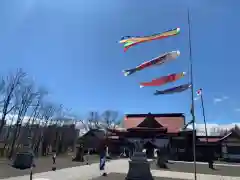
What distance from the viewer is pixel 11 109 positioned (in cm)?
4031

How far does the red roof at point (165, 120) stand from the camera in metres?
58.1

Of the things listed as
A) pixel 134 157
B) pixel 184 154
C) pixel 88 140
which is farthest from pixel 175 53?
pixel 88 140

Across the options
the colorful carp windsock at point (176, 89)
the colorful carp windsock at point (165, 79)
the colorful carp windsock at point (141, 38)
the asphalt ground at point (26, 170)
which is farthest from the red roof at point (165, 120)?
the colorful carp windsock at point (141, 38)

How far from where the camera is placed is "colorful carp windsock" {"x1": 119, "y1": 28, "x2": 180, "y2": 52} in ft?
63.7

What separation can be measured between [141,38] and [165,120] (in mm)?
42163

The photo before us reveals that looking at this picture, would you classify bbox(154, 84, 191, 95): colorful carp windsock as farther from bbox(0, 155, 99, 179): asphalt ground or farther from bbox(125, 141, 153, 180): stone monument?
bbox(0, 155, 99, 179): asphalt ground

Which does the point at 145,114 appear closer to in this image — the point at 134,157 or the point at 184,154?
the point at 184,154

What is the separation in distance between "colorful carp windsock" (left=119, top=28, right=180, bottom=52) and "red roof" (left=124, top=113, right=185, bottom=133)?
38051 mm

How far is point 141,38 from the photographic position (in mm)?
20328

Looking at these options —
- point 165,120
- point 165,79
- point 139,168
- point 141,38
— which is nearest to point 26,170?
point 139,168

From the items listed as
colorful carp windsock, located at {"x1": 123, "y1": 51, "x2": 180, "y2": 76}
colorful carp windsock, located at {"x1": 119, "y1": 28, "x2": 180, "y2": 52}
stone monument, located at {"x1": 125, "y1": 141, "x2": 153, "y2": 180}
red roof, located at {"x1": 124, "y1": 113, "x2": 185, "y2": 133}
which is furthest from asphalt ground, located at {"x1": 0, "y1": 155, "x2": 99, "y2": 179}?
red roof, located at {"x1": 124, "y1": 113, "x2": 185, "y2": 133}

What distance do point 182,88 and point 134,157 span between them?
5.57 meters

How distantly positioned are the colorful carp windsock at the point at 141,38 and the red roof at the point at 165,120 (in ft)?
125

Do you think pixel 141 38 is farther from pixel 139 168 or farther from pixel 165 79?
pixel 139 168
